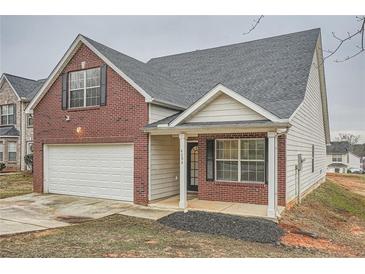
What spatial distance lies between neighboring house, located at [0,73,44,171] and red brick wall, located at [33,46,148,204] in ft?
32.9

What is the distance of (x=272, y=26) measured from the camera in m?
8.48

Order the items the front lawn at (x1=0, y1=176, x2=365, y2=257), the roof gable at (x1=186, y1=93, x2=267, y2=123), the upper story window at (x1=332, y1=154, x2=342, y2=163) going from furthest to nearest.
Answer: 1. the upper story window at (x1=332, y1=154, x2=342, y2=163)
2. the roof gable at (x1=186, y1=93, x2=267, y2=123)
3. the front lawn at (x1=0, y1=176, x2=365, y2=257)

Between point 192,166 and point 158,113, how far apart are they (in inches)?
95.4

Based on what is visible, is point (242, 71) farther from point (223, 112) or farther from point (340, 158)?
point (340, 158)

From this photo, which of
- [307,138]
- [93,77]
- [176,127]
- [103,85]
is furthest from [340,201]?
[93,77]

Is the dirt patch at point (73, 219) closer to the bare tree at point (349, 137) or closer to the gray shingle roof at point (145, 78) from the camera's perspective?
the gray shingle roof at point (145, 78)

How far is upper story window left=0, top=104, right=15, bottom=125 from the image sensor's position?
21.6 m

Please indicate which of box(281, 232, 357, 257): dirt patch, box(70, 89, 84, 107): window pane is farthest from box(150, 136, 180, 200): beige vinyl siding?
box(281, 232, 357, 257): dirt patch

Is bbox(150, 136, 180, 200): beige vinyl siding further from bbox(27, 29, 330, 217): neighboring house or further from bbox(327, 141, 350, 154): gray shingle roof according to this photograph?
bbox(327, 141, 350, 154): gray shingle roof

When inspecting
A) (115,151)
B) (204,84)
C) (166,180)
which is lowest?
(166,180)

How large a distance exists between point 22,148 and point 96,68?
43.4 feet

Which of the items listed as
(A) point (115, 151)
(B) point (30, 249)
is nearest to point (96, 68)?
(A) point (115, 151)

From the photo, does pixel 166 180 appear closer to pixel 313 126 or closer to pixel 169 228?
pixel 169 228

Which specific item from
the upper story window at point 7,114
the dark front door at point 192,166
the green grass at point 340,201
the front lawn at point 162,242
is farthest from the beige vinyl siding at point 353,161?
the upper story window at point 7,114
